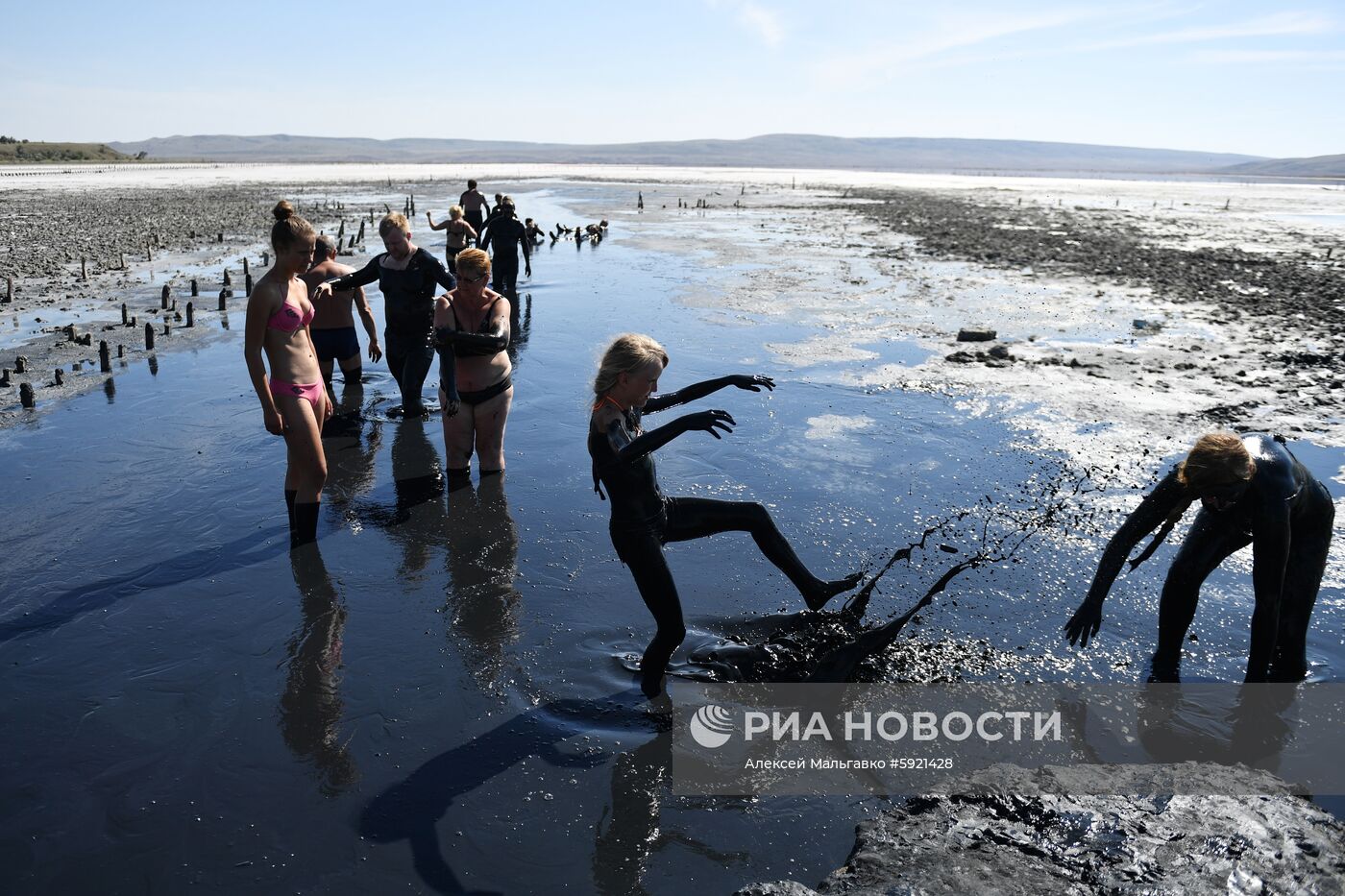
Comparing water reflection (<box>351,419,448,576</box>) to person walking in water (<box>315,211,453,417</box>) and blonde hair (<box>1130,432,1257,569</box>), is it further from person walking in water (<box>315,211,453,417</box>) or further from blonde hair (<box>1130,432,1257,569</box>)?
blonde hair (<box>1130,432,1257,569</box>)

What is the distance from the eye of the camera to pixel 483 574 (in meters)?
6.04

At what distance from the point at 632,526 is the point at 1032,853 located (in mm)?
2241

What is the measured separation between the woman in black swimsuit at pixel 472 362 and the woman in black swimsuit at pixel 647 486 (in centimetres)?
265

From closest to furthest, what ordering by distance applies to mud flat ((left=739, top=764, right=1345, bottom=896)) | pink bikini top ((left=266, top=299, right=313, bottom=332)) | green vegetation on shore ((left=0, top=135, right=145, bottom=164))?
mud flat ((left=739, top=764, right=1345, bottom=896)), pink bikini top ((left=266, top=299, right=313, bottom=332)), green vegetation on shore ((left=0, top=135, right=145, bottom=164))

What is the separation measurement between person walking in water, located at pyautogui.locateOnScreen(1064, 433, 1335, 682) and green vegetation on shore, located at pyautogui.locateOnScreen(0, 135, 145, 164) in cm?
11982

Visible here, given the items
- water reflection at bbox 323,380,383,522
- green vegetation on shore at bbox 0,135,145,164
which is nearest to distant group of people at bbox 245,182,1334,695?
water reflection at bbox 323,380,383,522

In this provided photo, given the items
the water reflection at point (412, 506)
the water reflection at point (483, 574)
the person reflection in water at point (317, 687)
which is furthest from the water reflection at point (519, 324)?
the person reflection in water at point (317, 687)

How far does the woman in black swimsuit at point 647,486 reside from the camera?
4.16 metres

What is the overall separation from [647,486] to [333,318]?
6.24 meters

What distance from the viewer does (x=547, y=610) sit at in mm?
5539

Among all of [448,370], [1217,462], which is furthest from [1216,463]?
[448,370]

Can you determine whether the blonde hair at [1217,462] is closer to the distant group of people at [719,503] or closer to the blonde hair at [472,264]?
the distant group of people at [719,503]

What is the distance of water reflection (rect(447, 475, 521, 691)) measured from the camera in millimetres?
5070

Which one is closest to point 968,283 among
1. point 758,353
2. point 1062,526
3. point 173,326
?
point 758,353
